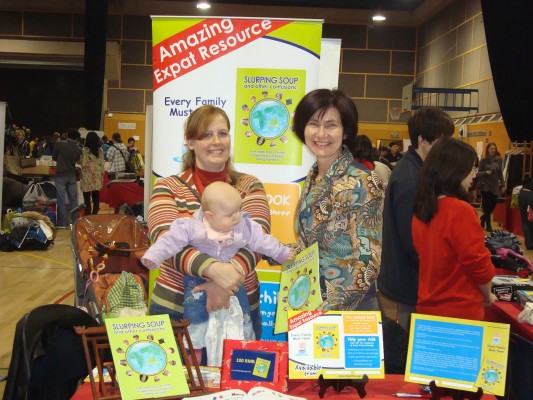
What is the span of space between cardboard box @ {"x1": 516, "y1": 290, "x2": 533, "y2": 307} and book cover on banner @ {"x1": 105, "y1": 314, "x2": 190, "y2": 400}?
1810mm

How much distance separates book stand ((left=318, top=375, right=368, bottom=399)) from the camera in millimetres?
1639

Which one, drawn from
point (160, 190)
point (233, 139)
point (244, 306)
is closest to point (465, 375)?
point (244, 306)

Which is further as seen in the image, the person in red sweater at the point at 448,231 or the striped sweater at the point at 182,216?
the person in red sweater at the point at 448,231

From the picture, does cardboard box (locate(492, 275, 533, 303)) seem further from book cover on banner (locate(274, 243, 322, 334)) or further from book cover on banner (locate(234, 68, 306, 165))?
book cover on banner (locate(274, 243, 322, 334))

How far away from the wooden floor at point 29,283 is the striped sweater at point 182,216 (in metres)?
1.95

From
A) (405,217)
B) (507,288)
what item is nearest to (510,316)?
(507,288)

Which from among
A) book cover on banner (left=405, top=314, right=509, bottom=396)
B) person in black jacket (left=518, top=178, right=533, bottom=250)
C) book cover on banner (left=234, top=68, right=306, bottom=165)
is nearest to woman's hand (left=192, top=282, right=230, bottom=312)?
book cover on banner (left=405, top=314, right=509, bottom=396)

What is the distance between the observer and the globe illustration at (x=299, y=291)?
1804mm

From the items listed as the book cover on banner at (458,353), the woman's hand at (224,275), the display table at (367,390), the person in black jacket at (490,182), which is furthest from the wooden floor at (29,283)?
the person in black jacket at (490,182)

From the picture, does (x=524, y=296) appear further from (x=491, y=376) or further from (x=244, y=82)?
(x=244, y=82)

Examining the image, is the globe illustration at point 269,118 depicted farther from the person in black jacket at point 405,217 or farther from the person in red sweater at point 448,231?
the person in red sweater at point 448,231

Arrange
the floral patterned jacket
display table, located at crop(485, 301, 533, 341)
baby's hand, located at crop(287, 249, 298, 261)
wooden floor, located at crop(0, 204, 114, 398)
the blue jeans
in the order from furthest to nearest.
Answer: the blue jeans → wooden floor, located at crop(0, 204, 114, 398) → display table, located at crop(485, 301, 533, 341) → baby's hand, located at crop(287, 249, 298, 261) → the floral patterned jacket

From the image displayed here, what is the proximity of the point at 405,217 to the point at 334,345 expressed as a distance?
124 cm

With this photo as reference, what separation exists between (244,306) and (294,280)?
216mm
